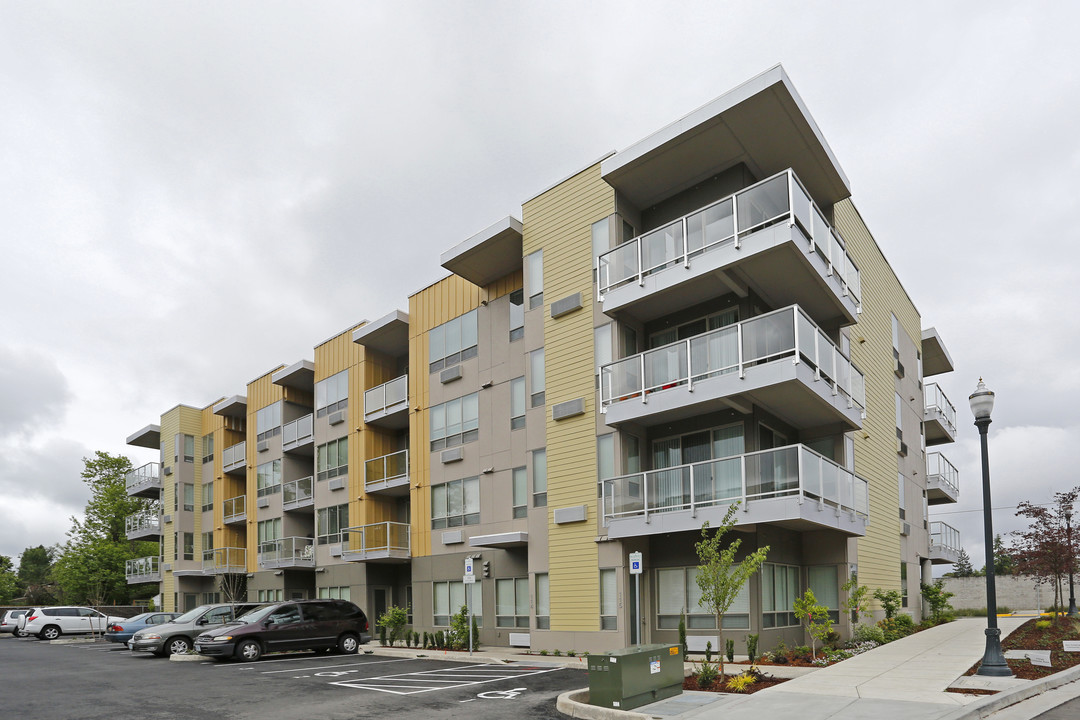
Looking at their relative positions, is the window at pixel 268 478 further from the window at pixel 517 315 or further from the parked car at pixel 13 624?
the window at pixel 517 315

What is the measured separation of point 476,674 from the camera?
19594 mm

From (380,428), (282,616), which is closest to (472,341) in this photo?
(380,428)

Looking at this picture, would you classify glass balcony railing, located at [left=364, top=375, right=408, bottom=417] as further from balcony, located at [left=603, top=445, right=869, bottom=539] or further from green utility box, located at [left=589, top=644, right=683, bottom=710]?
green utility box, located at [left=589, top=644, right=683, bottom=710]

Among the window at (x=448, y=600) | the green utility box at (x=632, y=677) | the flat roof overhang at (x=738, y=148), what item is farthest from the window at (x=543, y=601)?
the flat roof overhang at (x=738, y=148)

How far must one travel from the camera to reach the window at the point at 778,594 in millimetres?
20703

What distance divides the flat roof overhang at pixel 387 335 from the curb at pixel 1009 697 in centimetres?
2414

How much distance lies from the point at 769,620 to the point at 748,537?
2076 millimetres

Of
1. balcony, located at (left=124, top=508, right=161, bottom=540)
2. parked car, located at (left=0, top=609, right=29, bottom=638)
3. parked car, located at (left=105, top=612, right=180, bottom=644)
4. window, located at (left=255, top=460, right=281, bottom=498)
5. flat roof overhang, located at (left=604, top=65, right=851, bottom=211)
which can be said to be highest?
flat roof overhang, located at (left=604, top=65, right=851, bottom=211)

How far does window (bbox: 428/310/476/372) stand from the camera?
97.6 ft

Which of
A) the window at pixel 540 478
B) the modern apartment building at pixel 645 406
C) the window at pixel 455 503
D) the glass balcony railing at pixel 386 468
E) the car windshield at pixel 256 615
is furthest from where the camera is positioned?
the glass balcony railing at pixel 386 468

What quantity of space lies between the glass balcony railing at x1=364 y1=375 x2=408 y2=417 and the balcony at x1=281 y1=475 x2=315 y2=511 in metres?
7.24

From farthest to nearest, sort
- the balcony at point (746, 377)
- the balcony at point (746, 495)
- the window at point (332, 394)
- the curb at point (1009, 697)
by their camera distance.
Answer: the window at point (332, 394)
the balcony at point (746, 377)
the balcony at point (746, 495)
the curb at point (1009, 697)

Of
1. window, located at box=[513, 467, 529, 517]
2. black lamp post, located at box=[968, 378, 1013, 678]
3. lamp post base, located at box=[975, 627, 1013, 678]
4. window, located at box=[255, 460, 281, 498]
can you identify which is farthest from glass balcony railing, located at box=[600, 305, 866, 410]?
window, located at box=[255, 460, 281, 498]

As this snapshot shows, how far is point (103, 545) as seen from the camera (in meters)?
55.1
